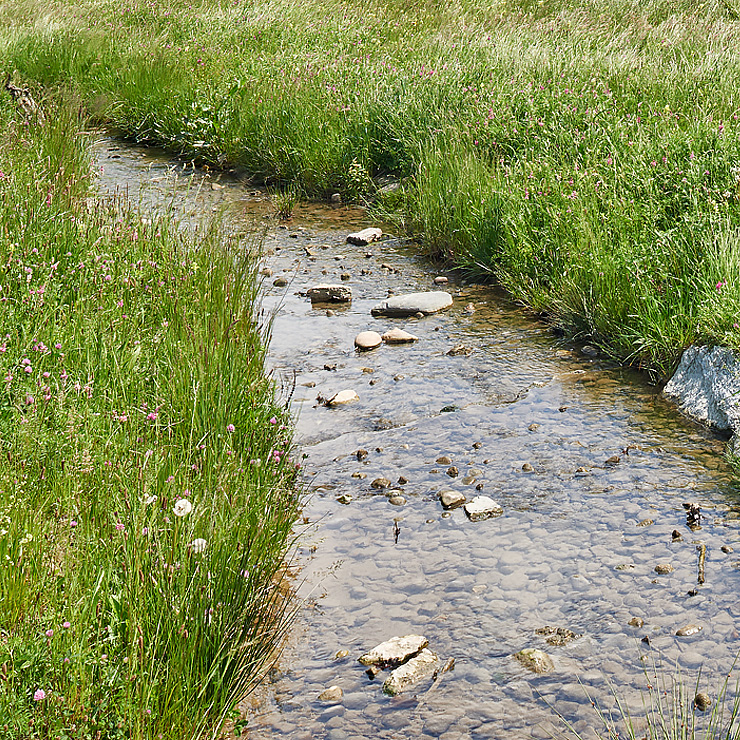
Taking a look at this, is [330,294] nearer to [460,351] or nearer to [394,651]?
[460,351]

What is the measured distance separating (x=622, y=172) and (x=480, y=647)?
4.95 metres

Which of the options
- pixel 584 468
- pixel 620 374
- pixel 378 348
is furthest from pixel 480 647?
pixel 378 348

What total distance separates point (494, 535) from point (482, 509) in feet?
0.68

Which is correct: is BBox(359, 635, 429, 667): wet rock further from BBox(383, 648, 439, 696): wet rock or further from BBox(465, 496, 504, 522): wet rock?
BBox(465, 496, 504, 522): wet rock

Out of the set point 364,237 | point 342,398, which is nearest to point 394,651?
point 342,398

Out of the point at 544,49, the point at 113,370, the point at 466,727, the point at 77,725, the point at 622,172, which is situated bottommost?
the point at 466,727

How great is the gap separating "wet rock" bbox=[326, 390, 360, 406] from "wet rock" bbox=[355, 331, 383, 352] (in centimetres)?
84

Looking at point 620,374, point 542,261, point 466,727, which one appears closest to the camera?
point 466,727

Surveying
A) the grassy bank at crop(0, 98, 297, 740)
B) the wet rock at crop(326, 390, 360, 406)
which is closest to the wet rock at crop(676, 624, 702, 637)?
the grassy bank at crop(0, 98, 297, 740)

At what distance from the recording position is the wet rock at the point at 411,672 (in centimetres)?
334

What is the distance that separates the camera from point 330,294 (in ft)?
25.0

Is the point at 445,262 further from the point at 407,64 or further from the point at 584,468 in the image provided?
the point at 407,64

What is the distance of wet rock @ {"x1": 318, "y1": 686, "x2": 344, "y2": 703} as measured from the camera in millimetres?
3307

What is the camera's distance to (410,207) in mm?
9156
